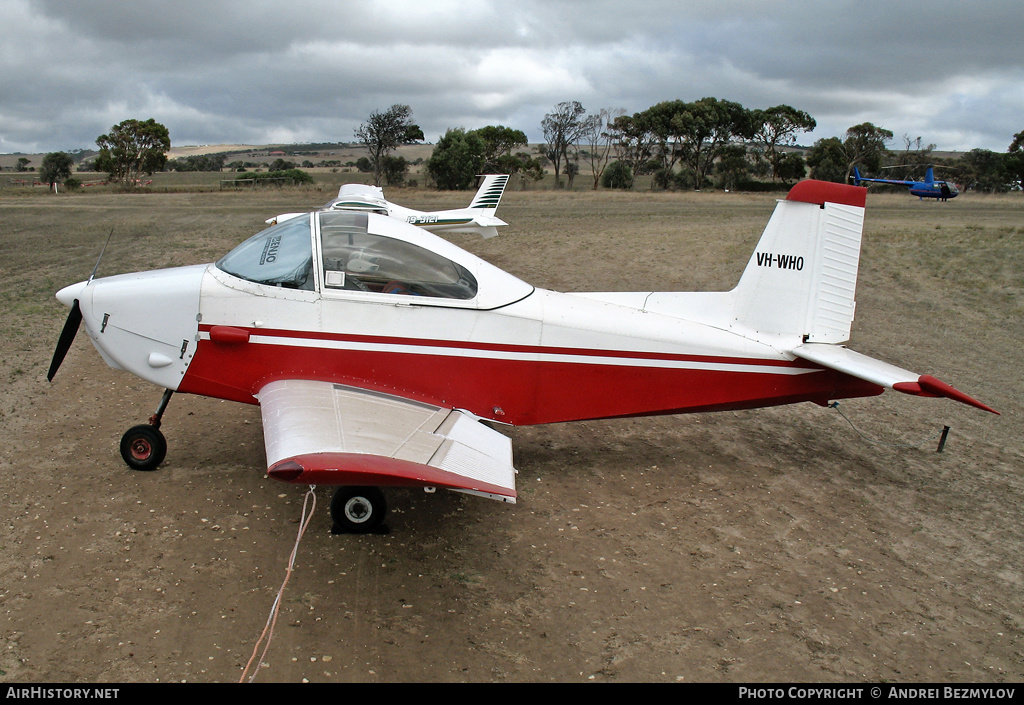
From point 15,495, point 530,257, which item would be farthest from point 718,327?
point 530,257

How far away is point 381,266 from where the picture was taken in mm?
5383

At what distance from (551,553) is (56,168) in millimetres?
64030

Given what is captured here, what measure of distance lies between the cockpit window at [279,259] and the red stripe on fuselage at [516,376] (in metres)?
0.42

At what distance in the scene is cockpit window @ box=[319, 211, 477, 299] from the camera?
17.4 feet

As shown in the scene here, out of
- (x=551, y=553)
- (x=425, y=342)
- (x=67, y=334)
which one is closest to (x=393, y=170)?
(x=67, y=334)

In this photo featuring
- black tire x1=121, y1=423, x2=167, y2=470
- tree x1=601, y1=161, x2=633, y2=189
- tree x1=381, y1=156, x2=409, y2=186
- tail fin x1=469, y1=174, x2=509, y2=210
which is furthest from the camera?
tree x1=601, y1=161, x2=633, y2=189

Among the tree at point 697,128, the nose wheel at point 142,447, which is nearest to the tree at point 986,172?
the tree at point 697,128

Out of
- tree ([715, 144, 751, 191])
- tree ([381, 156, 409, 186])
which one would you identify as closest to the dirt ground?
tree ([715, 144, 751, 191])

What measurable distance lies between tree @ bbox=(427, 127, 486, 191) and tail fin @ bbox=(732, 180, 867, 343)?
4741 centimetres

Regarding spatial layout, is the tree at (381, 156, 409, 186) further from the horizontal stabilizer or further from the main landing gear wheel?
the main landing gear wheel

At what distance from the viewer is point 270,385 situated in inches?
204

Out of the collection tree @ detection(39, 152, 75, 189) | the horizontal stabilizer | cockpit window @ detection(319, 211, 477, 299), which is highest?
tree @ detection(39, 152, 75, 189)

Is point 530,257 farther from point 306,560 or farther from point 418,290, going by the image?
point 306,560

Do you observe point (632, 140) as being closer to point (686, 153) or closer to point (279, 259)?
point (686, 153)
